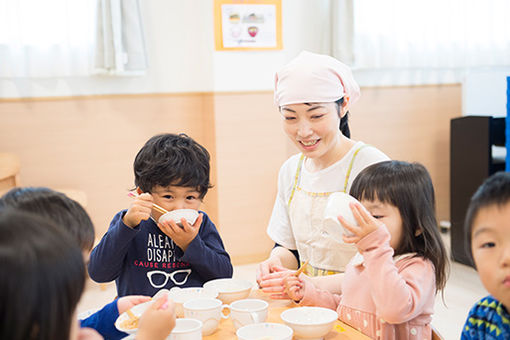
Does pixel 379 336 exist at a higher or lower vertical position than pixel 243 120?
lower

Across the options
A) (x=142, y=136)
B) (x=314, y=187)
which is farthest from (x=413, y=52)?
(x=314, y=187)

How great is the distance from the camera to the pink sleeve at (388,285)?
1.22m

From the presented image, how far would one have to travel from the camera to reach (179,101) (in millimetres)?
4020

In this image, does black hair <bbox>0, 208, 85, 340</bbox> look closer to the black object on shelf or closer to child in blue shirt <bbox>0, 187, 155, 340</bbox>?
child in blue shirt <bbox>0, 187, 155, 340</bbox>

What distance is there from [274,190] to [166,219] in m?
2.52

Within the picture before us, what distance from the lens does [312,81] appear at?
1.74 metres

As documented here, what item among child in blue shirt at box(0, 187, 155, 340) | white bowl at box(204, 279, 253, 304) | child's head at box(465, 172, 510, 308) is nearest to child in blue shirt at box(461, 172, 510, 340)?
child's head at box(465, 172, 510, 308)

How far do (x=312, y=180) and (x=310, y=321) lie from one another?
28.6 inches

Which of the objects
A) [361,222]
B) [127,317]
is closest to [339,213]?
[361,222]

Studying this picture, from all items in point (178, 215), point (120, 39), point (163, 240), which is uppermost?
point (120, 39)

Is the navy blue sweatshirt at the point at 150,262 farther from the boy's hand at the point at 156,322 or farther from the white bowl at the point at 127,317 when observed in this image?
the boy's hand at the point at 156,322

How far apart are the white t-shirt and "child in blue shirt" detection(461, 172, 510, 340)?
2.51 feet

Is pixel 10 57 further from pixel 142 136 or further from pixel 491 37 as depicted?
pixel 491 37

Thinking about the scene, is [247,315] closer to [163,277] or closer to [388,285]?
[388,285]
